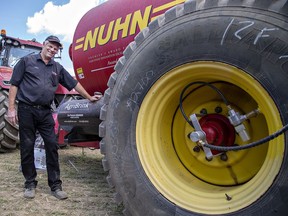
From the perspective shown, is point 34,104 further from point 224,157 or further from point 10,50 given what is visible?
point 10,50

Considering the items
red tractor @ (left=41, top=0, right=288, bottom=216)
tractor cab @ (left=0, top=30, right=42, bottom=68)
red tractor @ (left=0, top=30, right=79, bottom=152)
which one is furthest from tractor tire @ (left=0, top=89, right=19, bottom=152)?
red tractor @ (left=41, top=0, right=288, bottom=216)

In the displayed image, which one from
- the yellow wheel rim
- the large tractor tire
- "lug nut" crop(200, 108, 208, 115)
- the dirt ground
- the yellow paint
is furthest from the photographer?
the dirt ground

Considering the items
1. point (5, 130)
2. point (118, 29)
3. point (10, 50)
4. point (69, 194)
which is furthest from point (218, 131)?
point (10, 50)

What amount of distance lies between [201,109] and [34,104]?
1.94 metres

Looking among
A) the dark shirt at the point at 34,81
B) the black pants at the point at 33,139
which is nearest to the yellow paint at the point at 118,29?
the dark shirt at the point at 34,81

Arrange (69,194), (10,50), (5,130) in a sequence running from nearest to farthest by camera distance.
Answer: (69,194) → (5,130) → (10,50)

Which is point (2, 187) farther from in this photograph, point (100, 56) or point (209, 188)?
point (209, 188)

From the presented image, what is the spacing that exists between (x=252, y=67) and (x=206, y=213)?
778mm

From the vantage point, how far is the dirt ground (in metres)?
2.88

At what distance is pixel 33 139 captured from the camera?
3.57m

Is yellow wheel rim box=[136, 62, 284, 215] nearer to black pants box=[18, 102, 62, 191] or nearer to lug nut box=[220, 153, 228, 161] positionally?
lug nut box=[220, 153, 228, 161]

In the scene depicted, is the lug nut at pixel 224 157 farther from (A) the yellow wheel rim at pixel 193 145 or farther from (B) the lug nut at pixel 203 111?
(B) the lug nut at pixel 203 111

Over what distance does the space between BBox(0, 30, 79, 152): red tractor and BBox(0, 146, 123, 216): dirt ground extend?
1.85 feet

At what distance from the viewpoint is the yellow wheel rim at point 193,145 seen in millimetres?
1792
